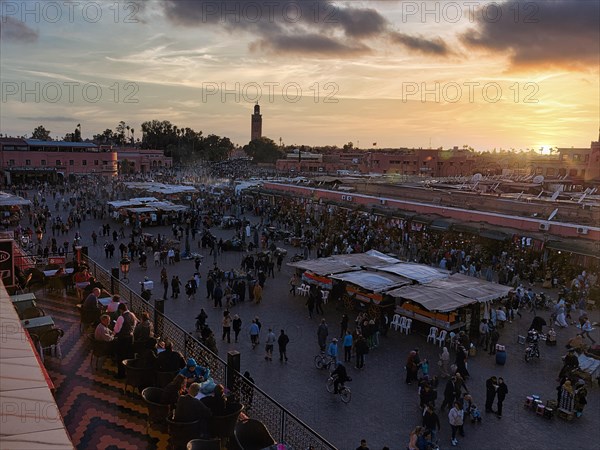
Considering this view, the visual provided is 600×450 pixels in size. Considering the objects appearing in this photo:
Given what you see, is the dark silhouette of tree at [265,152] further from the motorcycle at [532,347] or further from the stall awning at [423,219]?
the motorcycle at [532,347]

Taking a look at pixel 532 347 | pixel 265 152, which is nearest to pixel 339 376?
pixel 532 347

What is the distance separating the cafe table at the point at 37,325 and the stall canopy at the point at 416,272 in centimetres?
1029

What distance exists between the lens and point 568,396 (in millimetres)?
9531

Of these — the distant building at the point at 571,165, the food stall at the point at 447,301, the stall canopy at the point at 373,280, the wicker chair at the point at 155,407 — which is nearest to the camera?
the wicker chair at the point at 155,407

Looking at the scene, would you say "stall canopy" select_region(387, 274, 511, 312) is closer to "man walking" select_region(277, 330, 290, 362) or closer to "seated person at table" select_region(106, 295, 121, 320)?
"man walking" select_region(277, 330, 290, 362)

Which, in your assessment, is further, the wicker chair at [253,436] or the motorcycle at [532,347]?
the motorcycle at [532,347]

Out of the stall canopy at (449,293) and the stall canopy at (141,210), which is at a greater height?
the stall canopy at (141,210)

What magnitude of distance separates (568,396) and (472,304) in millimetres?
4312

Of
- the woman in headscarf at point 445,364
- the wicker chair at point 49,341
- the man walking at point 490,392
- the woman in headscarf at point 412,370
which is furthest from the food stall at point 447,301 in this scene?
the wicker chair at point 49,341

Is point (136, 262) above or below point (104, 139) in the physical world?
below

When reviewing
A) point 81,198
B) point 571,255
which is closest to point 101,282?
point 571,255

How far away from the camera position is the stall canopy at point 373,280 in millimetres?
14328

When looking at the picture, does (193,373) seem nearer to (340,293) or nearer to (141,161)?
(340,293)

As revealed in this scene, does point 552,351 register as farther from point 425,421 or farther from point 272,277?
point 272,277
